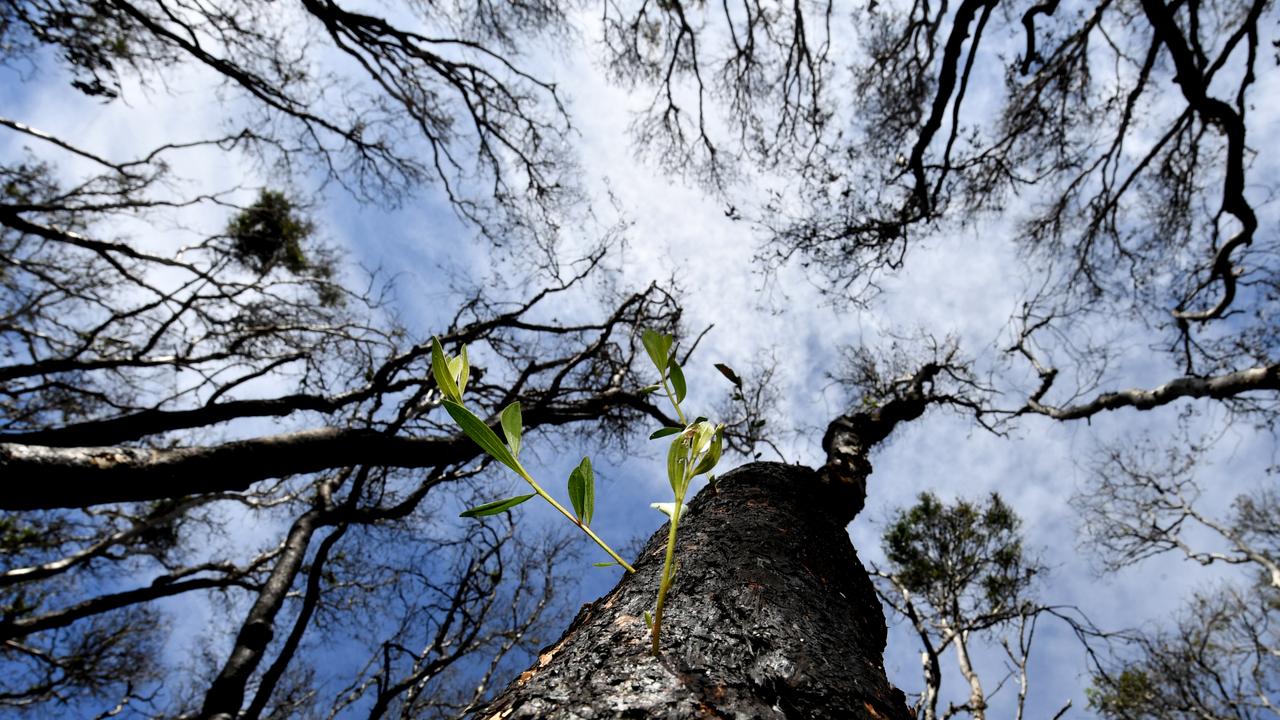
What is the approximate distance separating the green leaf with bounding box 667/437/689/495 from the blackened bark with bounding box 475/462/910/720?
0.20 metres

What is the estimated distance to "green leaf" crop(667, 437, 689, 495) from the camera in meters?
0.61

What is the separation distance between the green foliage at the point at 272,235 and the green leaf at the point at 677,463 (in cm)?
817

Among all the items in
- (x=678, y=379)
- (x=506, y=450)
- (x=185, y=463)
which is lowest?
(x=506, y=450)

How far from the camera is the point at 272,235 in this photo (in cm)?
753

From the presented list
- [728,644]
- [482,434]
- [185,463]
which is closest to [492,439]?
[482,434]

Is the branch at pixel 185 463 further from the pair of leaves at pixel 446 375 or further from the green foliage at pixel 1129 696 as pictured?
the green foliage at pixel 1129 696

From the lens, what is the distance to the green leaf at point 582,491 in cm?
66

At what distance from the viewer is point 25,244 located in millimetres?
6055

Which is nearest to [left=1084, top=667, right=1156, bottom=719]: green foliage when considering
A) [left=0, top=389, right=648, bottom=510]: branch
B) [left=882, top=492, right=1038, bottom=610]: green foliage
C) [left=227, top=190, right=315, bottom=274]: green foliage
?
[left=882, top=492, right=1038, bottom=610]: green foliage

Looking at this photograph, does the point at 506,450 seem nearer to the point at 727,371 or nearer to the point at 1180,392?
the point at 727,371

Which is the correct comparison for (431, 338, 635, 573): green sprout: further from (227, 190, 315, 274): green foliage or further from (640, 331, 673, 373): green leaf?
(227, 190, 315, 274): green foliage

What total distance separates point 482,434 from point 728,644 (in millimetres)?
406

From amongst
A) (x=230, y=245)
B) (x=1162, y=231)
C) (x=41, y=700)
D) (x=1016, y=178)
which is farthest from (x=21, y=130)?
(x=1162, y=231)

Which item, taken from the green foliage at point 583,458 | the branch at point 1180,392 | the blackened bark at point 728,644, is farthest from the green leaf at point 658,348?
the branch at point 1180,392
